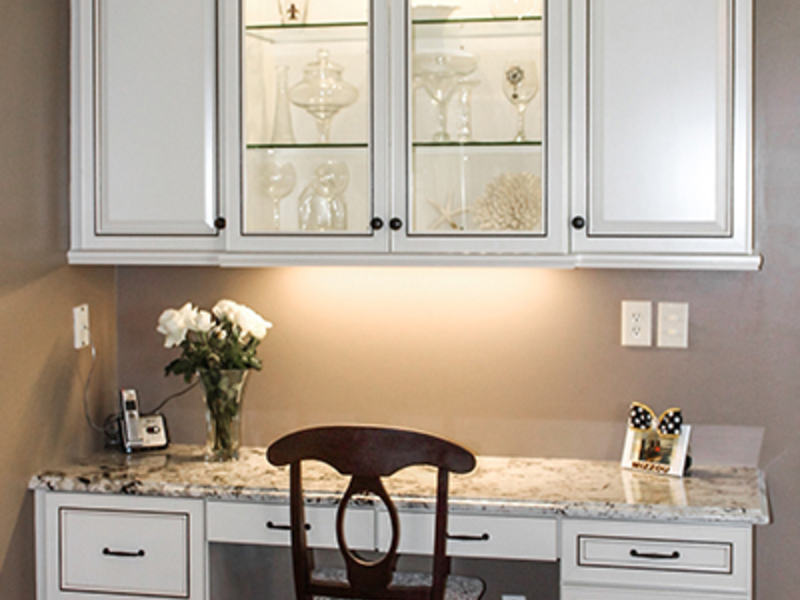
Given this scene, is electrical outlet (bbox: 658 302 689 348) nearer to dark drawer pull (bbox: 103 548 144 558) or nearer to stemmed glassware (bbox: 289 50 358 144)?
stemmed glassware (bbox: 289 50 358 144)

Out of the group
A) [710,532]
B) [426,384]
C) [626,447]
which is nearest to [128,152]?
[426,384]

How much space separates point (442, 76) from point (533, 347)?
0.80 metres

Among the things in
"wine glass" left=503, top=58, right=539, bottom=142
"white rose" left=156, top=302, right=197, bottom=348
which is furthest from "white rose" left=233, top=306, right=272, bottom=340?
"wine glass" left=503, top=58, right=539, bottom=142

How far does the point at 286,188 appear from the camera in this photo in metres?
2.29

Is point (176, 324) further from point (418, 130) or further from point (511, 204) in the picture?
point (511, 204)

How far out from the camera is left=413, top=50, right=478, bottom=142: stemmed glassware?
2205 millimetres

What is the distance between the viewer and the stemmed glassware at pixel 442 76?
7.23 ft

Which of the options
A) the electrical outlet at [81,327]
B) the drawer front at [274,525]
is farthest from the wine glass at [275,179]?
the drawer front at [274,525]

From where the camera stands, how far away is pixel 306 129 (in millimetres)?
2283

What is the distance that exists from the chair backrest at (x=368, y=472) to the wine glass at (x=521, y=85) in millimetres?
805

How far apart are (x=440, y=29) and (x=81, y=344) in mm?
1293

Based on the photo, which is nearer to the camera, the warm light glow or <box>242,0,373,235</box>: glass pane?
<box>242,0,373,235</box>: glass pane

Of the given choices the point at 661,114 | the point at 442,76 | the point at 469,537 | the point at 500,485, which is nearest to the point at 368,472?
the point at 469,537

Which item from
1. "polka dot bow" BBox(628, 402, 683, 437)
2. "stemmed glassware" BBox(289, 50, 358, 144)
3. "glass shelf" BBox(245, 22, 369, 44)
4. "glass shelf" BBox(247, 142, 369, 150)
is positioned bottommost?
"polka dot bow" BBox(628, 402, 683, 437)
